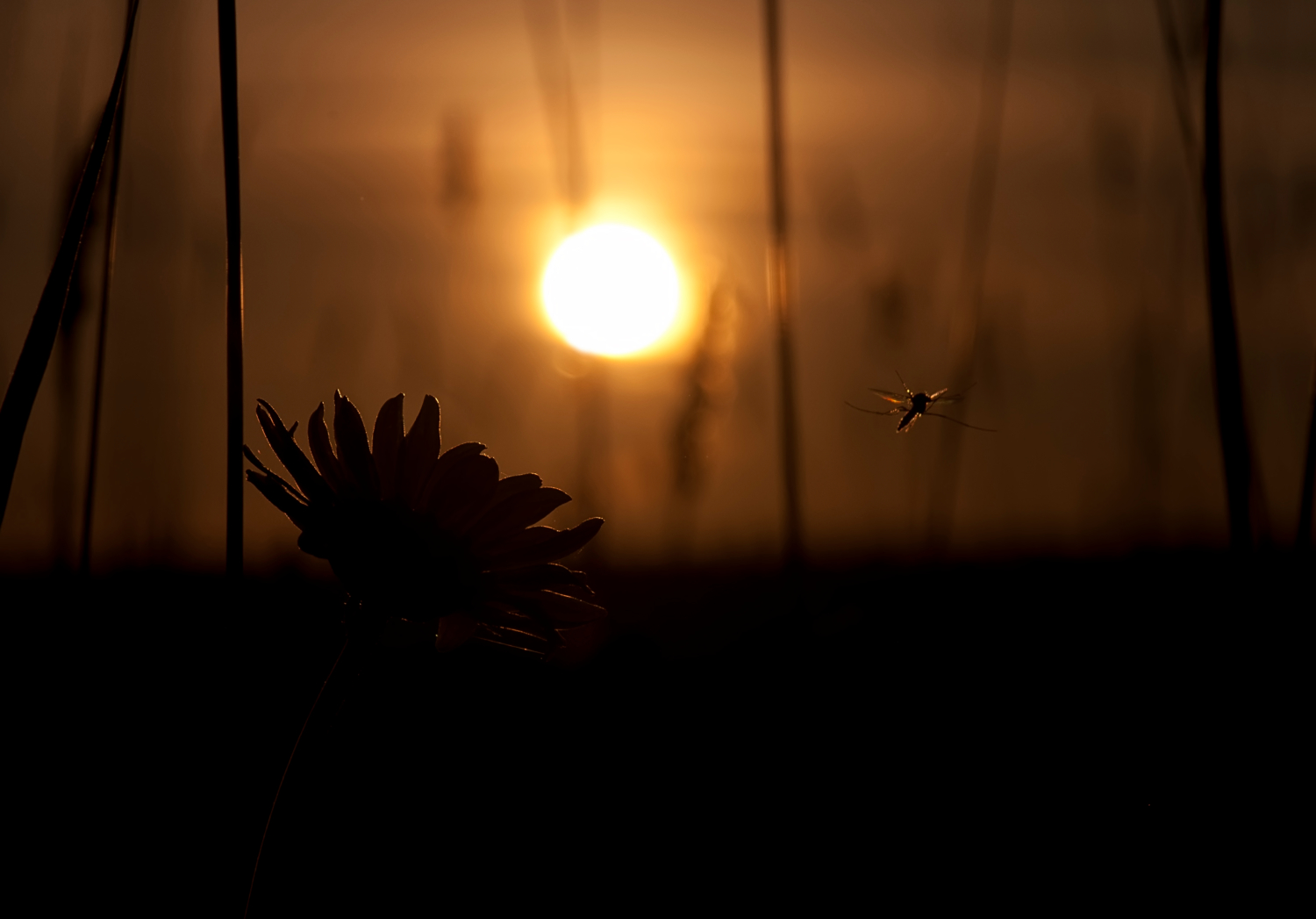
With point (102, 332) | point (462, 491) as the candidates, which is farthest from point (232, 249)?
point (102, 332)

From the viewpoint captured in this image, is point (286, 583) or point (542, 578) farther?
point (286, 583)

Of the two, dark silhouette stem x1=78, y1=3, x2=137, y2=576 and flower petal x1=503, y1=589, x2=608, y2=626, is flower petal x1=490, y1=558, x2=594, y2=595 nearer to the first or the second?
flower petal x1=503, y1=589, x2=608, y2=626

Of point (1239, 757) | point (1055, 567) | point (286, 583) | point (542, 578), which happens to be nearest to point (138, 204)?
point (286, 583)

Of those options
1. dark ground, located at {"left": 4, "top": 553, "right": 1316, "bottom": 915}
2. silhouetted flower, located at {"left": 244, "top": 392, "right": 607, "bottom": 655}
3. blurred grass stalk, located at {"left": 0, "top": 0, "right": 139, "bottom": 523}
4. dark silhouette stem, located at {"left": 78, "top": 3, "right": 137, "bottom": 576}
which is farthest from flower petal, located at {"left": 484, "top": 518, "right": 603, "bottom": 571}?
dark silhouette stem, located at {"left": 78, "top": 3, "right": 137, "bottom": 576}

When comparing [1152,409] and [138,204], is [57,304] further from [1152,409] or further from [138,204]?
[1152,409]

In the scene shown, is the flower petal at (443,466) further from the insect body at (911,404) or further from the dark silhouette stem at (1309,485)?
the dark silhouette stem at (1309,485)

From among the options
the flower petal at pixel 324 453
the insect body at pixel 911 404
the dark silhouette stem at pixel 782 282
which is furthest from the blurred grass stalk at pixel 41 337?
the dark silhouette stem at pixel 782 282

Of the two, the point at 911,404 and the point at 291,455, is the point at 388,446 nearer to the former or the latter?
the point at 291,455
